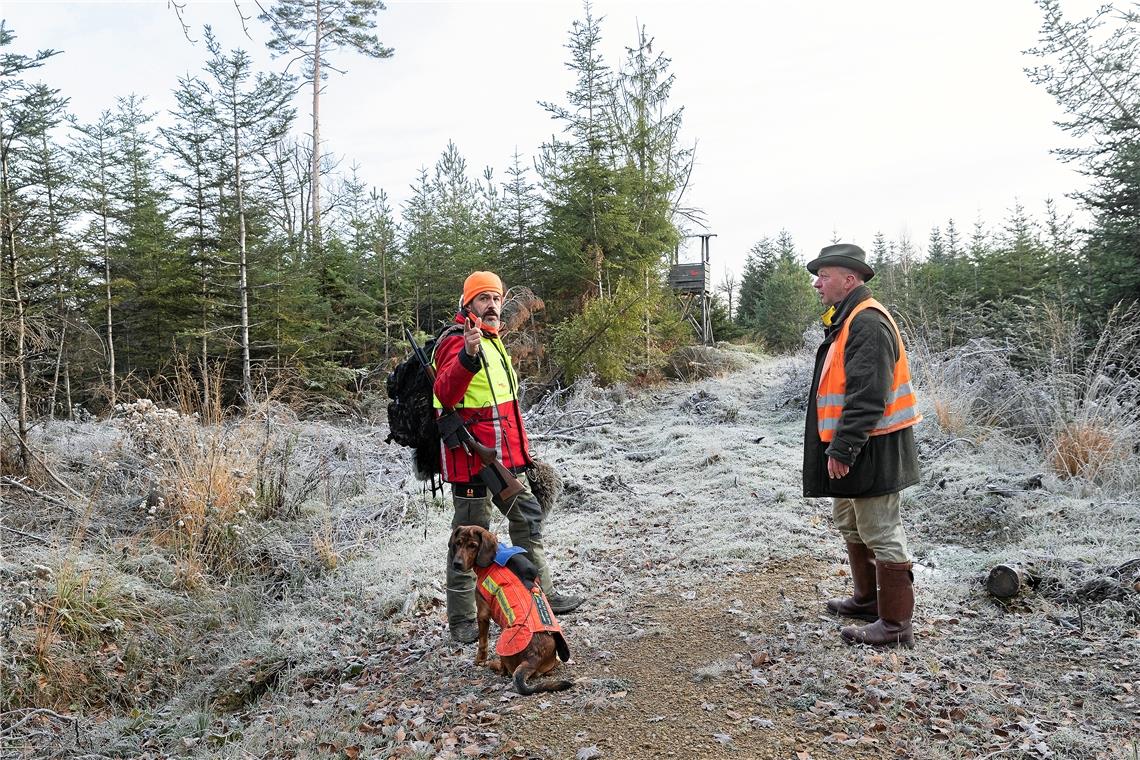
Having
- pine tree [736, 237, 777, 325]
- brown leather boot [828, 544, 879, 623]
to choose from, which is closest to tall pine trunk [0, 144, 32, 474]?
brown leather boot [828, 544, 879, 623]

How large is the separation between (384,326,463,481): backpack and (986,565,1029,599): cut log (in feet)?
12.4

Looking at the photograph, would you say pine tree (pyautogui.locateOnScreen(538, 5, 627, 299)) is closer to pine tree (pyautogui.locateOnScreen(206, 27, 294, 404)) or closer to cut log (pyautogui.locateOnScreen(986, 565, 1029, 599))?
pine tree (pyautogui.locateOnScreen(206, 27, 294, 404))

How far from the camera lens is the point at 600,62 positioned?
20.0m

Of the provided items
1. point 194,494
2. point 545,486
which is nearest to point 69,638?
point 194,494

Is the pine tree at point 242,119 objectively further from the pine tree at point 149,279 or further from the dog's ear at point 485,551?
the dog's ear at point 485,551

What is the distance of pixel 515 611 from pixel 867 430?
216 centimetres

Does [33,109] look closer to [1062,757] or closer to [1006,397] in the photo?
[1062,757]

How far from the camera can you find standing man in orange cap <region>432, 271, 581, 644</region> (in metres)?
3.90

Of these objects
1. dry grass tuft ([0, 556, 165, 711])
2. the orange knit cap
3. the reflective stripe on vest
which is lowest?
dry grass tuft ([0, 556, 165, 711])

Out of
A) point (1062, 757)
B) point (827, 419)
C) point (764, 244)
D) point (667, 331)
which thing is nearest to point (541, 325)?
point (667, 331)

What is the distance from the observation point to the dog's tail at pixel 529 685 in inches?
140

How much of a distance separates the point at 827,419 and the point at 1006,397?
248 inches

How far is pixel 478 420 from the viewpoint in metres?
4.00

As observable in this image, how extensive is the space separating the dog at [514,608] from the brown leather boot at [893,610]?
1.78m
